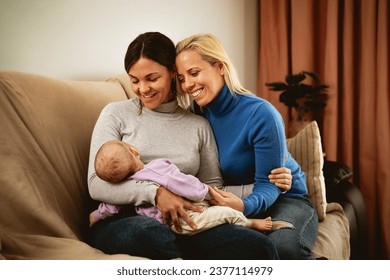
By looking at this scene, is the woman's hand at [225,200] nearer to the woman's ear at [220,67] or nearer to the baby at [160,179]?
the baby at [160,179]

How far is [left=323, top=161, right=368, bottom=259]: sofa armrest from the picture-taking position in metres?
1.58

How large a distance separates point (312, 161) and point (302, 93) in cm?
71

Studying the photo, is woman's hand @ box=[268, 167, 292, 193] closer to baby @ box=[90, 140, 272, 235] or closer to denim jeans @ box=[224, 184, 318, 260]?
denim jeans @ box=[224, 184, 318, 260]

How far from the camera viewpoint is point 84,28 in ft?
4.39

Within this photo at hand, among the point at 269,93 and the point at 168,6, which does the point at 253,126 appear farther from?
the point at 269,93

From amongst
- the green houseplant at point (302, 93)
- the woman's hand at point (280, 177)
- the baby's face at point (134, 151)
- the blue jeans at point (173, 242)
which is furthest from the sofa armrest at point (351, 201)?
the baby's face at point (134, 151)

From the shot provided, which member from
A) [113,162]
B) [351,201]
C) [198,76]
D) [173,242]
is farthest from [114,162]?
[351,201]

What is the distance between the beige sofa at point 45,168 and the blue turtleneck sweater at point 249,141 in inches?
12.1

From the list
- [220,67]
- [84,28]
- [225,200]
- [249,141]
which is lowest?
[225,200]

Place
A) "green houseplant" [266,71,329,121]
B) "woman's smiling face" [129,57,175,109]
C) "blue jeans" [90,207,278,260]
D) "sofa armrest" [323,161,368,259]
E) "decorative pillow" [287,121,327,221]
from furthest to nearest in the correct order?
"green houseplant" [266,71,329,121]
"sofa armrest" [323,161,368,259]
"decorative pillow" [287,121,327,221]
"woman's smiling face" [129,57,175,109]
"blue jeans" [90,207,278,260]

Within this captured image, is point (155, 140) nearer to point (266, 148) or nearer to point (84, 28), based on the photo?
point (266, 148)

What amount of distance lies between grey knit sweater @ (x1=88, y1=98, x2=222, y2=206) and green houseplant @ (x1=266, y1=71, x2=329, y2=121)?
41.8 inches

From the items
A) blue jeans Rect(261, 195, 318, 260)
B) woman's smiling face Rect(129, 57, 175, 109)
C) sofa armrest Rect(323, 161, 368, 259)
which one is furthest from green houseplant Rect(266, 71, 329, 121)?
woman's smiling face Rect(129, 57, 175, 109)

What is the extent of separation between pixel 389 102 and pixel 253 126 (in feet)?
3.92
